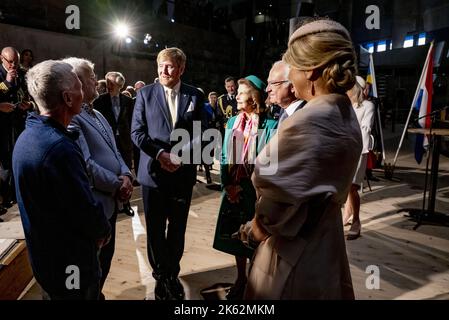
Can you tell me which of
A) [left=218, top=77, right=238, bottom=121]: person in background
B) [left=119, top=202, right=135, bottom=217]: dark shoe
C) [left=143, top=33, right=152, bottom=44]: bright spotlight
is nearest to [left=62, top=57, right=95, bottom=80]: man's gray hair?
[left=119, top=202, right=135, bottom=217]: dark shoe

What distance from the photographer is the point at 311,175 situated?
3.44ft

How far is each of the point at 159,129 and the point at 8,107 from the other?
2779 mm

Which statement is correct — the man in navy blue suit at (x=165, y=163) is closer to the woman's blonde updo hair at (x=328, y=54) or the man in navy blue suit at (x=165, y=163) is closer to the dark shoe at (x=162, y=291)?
the dark shoe at (x=162, y=291)

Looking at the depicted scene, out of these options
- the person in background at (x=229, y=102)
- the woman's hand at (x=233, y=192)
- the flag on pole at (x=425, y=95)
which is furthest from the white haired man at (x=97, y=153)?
the person in background at (x=229, y=102)

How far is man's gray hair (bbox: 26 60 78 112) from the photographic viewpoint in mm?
1403

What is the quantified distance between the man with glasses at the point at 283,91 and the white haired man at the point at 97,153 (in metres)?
1.06

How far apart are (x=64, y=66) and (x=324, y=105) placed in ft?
3.66

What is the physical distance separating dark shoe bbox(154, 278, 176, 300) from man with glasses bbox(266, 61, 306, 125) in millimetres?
1484

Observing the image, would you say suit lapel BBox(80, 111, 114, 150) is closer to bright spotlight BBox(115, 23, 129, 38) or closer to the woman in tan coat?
the woman in tan coat

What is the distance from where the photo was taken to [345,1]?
24.0 meters

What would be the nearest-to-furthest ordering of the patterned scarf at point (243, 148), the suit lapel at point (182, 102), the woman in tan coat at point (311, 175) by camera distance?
the woman in tan coat at point (311, 175) < the patterned scarf at point (243, 148) < the suit lapel at point (182, 102)

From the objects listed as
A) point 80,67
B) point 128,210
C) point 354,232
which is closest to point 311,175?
point 80,67

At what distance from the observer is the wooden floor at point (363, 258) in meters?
2.72
